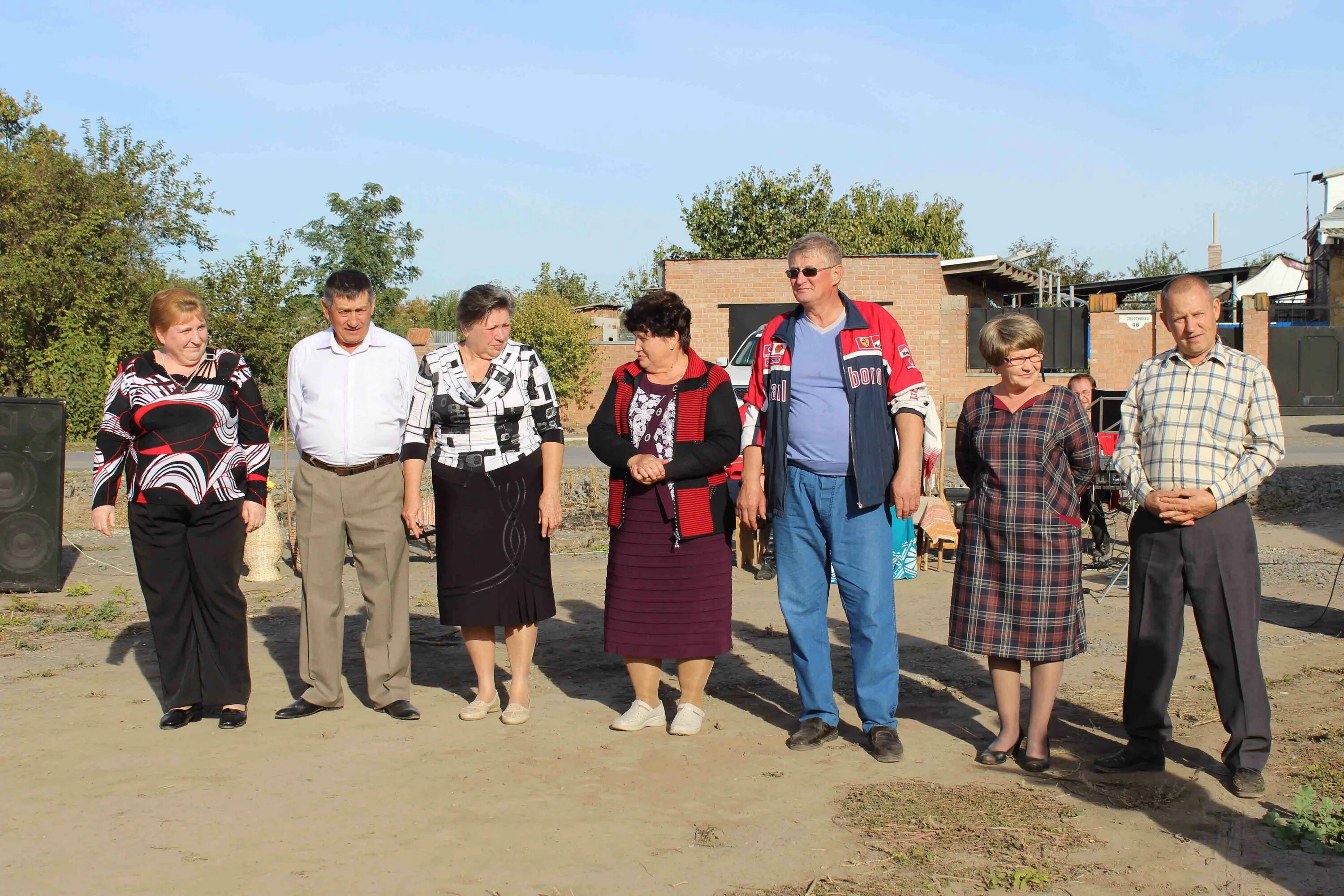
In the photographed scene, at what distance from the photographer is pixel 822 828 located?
370cm

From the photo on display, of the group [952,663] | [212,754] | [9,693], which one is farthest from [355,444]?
[952,663]

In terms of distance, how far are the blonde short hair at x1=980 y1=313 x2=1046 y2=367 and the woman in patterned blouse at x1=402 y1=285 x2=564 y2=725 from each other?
1.81 meters

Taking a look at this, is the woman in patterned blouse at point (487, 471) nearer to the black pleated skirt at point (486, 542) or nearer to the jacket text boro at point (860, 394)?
the black pleated skirt at point (486, 542)

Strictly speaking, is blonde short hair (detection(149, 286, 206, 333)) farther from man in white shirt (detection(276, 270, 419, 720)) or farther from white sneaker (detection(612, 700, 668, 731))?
white sneaker (detection(612, 700, 668, 731))

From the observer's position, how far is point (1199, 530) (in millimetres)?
4047

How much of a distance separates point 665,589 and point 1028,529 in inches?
58.2

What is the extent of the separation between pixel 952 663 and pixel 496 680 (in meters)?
2.39

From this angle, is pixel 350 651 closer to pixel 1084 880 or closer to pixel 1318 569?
pixel 1084 880

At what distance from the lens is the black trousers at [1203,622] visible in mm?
3998

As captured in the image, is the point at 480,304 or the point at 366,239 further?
the point at 366,239

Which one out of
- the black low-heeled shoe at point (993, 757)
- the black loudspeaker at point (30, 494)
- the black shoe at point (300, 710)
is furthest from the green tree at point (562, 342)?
the black low-heeled shoe at point (993, 757)

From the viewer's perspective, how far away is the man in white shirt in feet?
16.1

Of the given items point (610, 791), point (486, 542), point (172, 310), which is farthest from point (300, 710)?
point (172, 310)

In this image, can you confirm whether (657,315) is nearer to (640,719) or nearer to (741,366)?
(640,719)
